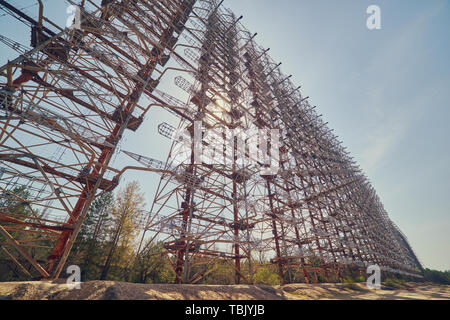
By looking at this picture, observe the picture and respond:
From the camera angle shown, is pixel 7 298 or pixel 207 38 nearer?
pixel 7 298

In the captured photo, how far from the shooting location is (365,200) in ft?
111

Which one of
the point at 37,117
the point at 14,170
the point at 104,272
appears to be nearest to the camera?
the point at 37,117

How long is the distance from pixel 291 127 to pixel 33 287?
23899 mm

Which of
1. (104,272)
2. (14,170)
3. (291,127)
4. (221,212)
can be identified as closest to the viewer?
(14,170)

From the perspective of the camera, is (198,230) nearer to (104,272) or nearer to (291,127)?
(104,272)

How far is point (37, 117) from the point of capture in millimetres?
6227

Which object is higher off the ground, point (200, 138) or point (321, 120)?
point (321, 120)

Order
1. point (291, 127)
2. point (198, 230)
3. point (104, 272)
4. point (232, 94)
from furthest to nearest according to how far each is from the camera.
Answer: point (291, 127) < point (104, 272) < point (232, 94) < point (198, 230)
